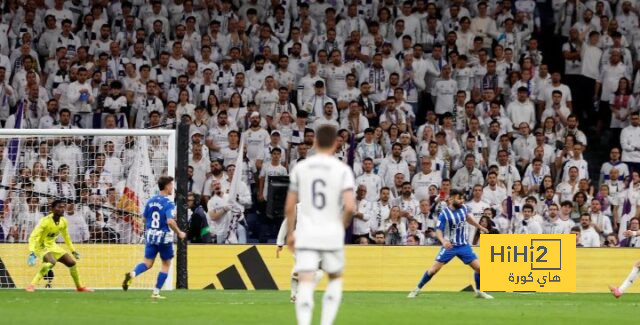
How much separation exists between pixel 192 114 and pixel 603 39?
10.3 metres

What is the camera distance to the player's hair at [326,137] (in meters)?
12.7

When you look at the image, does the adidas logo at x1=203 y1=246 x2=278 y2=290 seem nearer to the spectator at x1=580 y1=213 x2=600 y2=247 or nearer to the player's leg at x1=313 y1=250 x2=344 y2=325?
the spectator at x1=580 y1=213 x2=600 y2=247

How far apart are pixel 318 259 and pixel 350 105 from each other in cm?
1697

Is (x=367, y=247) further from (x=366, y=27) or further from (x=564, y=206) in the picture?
(x=366, y=27)

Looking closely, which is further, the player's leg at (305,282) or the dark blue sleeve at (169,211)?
the dark blue sleeve at (169,211)

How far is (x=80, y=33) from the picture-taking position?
31.3 metres

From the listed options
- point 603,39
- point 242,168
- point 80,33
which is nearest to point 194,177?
point 242,168

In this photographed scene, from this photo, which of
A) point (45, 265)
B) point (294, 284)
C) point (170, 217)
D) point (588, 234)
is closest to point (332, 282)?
point (294, 284)

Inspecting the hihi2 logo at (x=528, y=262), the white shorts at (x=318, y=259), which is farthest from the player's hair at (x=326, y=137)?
the hihi2 logo at (x=528, y=262)

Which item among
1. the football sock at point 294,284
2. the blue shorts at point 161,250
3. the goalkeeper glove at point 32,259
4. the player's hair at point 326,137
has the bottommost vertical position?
the football sock at point 294,284

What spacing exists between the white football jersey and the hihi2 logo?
13.8 meters

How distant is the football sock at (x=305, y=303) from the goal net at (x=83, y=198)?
1317 cm

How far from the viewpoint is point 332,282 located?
13.0 m

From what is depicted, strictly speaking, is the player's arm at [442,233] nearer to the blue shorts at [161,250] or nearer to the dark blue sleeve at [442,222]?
the dark blue sleeve at [442,222]
